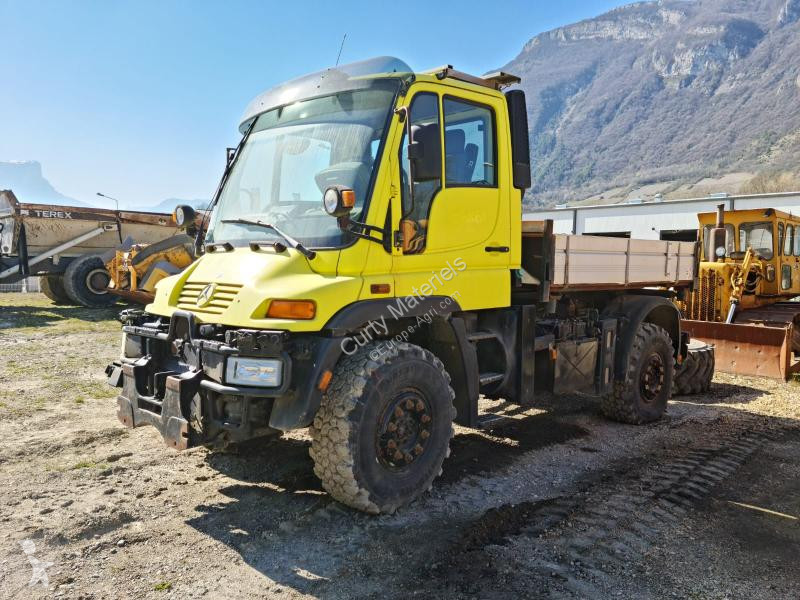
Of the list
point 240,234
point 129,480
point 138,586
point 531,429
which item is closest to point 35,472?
point 129,480

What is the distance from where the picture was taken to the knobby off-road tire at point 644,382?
6.68m

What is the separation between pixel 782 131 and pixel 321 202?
350 feet

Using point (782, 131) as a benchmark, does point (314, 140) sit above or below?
below

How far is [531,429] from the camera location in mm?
6473

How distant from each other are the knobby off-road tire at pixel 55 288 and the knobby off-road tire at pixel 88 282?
663 mm

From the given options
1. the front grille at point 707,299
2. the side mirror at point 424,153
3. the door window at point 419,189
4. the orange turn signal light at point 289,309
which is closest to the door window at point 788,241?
the front grille at point 707,299

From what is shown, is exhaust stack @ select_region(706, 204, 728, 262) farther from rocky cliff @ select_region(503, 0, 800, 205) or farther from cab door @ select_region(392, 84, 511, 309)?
rocky cliff @ select_region(503, 0, 800, 205)

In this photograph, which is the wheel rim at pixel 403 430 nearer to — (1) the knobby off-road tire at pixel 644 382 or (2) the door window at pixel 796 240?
(1) the knobby off-road tire at pixel 644 382

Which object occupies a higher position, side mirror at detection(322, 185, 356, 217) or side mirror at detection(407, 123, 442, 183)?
side mirror at detection(407, 123, 442, 183)

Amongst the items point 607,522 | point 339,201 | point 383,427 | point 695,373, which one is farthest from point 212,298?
point 695,373

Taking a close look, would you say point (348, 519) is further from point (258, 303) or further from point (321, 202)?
point (321, 202)

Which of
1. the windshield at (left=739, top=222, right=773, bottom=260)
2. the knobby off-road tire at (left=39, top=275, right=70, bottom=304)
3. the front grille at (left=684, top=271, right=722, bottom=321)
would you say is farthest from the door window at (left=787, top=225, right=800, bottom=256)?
the knobby off-road tire at (left=39, top=275, right=70, bottom=304)

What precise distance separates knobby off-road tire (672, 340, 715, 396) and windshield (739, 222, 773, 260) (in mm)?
4071

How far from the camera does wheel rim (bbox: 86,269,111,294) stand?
15.7 m
